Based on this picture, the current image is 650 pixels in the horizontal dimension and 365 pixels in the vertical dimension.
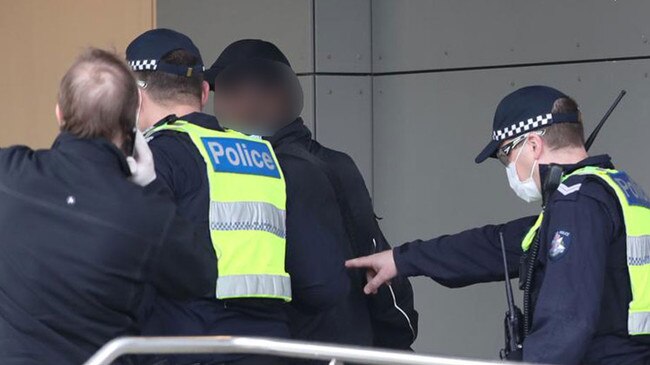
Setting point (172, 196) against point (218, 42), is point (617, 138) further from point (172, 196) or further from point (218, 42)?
point (172, 196)

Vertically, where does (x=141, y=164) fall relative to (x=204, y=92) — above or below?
below

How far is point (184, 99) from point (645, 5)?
2.75 meters

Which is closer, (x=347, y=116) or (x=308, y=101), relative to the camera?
(x=308, y=101)

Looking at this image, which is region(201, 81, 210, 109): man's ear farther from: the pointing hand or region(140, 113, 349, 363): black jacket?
the pointing hand

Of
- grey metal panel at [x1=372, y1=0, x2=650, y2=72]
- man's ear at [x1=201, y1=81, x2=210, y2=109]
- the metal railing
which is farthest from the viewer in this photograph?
grey metal panel at [x1=372, y1=0, x2=650, y2=72]

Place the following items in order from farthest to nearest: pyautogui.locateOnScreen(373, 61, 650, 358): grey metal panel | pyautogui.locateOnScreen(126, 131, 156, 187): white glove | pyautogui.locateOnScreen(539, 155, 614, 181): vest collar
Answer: pyautogui.locateOnScreen(373, 61, 650, 358): grey metal panel
pyautogui.locateOnScreen(539, 155, 614, 181): vest collar
pyautogui.locateOnScreen(126, 131, 156, 187): white glove

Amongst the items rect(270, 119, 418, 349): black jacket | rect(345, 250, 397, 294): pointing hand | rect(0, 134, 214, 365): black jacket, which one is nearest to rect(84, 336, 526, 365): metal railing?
rect(0, 134, 214, 365): black jacket

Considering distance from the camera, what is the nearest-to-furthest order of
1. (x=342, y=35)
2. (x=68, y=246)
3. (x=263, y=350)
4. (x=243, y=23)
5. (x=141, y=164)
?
(x=263, y=350) < (x=68, y=246) < (x=141, y=164) < (x=342, y=35) < (x=243, y=23)

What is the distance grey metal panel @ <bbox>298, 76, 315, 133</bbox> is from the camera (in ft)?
22.3

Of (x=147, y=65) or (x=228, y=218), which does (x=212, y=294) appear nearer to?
(x=228, y=218)

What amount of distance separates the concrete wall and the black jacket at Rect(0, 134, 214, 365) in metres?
3.41

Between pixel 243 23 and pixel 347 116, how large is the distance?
2.69 ft

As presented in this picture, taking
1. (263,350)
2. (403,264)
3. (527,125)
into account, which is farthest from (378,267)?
(263,350)

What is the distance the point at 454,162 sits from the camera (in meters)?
6.77
